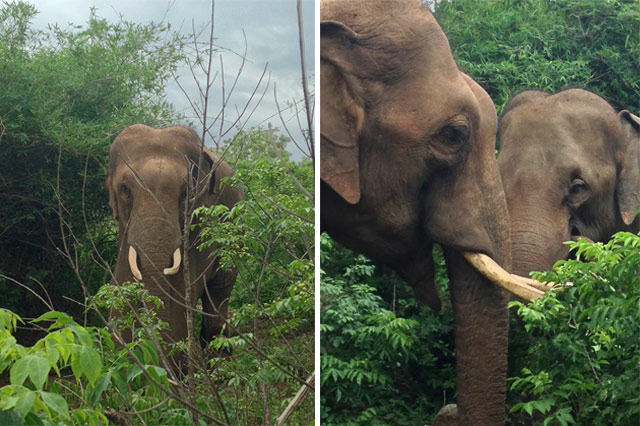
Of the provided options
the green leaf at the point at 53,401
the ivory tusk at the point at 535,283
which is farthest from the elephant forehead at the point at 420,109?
the green leaf at the point at 53,401

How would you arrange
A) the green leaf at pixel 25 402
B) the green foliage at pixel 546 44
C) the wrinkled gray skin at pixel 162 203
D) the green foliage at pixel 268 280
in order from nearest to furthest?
the green leaf at pixel 25 402
the green foliage at pixel 546 44
the green foliage at pixel 268 280
the wrinkled gray skin at pixel 162 203

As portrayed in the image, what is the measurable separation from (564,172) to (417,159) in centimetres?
40

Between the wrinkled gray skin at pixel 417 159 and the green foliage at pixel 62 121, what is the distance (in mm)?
1076

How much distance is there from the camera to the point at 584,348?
2.20 m

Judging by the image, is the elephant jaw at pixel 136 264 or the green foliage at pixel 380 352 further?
the elephant jaw at pixel 136 264

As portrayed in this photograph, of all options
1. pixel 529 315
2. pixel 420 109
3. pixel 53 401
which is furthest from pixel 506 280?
pixel 53 401

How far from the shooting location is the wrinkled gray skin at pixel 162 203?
308cm

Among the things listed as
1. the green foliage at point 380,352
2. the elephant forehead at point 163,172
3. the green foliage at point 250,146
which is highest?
the green foliage at point 250,146

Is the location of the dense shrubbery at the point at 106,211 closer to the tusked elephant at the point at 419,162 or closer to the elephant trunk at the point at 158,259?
the elephant trunk at the point at 158,259

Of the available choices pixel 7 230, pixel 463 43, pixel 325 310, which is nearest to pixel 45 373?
pixel 325 310

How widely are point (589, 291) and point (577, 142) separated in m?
0.44

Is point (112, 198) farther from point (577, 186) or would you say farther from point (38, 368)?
point (577, 186)

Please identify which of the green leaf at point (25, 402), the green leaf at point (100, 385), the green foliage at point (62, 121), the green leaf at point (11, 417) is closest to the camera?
the green leaf at point (25, 402)

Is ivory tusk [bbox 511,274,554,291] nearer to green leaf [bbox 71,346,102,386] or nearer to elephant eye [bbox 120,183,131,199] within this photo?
green leaf [bbox 71,346,102,386]
